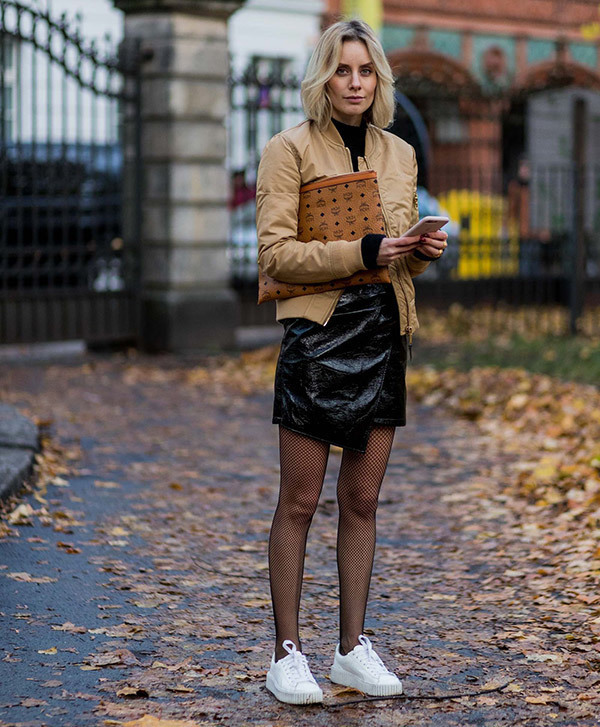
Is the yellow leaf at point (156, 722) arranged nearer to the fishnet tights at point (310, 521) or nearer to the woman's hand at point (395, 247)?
the fishnet tights at point (310, 521)

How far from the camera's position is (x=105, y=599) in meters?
4.98

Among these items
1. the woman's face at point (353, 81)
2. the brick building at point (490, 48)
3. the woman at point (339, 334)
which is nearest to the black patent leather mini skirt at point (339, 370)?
the woman at point (339, 334)

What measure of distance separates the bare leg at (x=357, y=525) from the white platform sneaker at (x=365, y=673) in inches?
1.3

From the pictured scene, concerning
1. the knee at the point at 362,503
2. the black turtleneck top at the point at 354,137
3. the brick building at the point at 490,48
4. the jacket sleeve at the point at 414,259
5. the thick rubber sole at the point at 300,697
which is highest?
the brick building at the point at 490,48

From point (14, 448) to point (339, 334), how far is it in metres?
3.81

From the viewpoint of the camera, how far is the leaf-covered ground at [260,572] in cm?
395

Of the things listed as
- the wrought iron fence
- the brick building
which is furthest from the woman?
the brick building

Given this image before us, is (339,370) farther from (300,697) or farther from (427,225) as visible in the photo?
(300,697)

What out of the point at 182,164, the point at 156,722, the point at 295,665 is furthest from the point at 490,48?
the point at 156,722

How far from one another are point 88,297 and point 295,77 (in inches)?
132

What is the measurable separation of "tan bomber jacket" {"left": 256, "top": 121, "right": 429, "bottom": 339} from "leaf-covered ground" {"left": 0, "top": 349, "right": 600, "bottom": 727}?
115cm

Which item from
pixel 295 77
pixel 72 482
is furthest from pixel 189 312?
pixel 72 482

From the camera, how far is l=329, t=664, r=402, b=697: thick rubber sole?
3.94 meters

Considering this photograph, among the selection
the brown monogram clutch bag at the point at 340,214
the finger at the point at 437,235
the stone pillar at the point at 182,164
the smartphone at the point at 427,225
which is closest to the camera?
the smartphone at the point at 427,225
